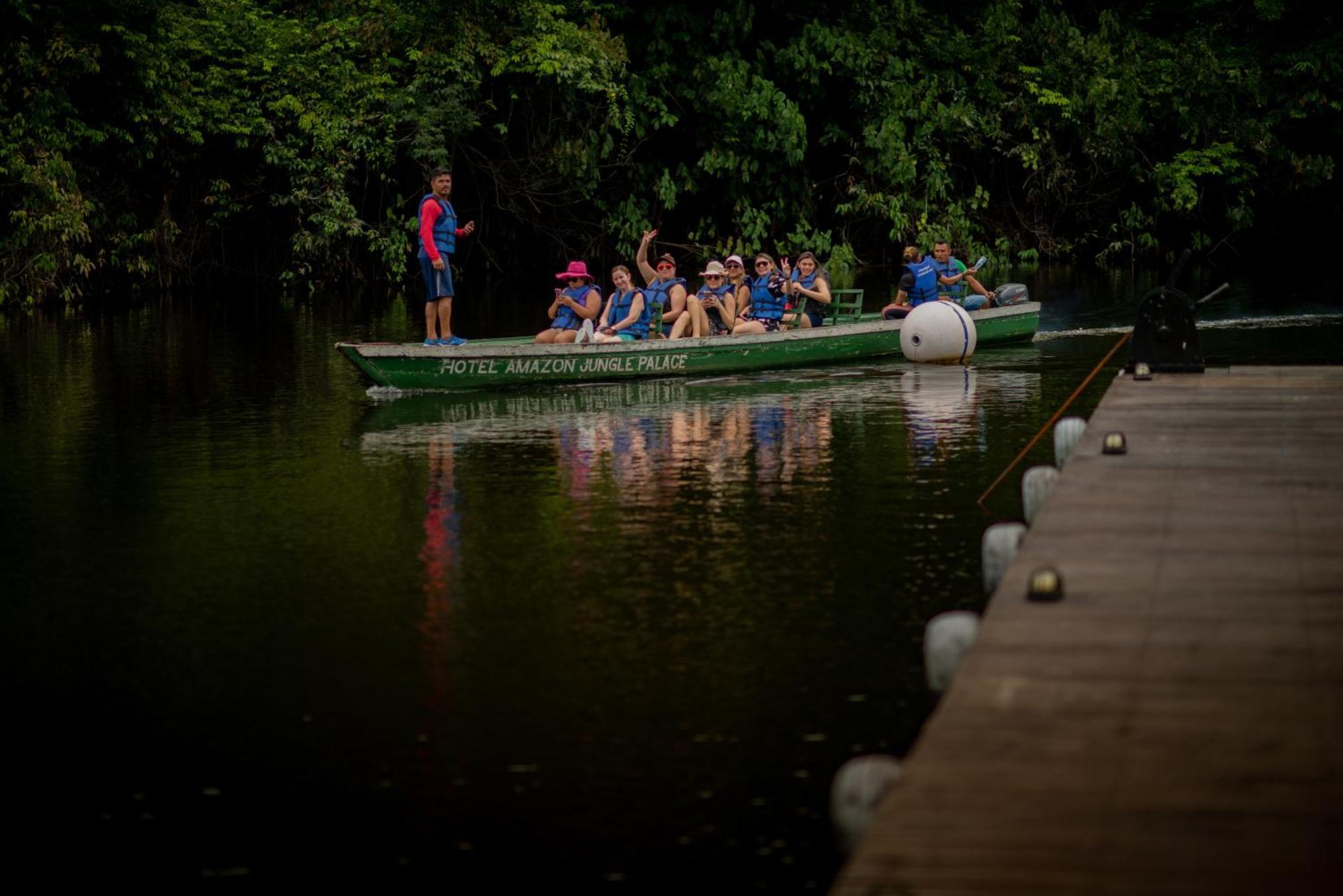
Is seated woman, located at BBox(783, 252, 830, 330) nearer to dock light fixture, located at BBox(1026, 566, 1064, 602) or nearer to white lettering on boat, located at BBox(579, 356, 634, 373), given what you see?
white lettering on boat, located at BBox(579, 356, 634, 373)

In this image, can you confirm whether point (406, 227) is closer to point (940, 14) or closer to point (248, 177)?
point (248, 177)

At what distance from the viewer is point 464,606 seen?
9594 mm

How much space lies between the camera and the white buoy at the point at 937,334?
2155 cm

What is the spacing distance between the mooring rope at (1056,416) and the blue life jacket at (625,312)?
15.3 ft

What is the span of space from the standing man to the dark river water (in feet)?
4.43

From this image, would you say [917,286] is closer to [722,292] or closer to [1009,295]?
[1009,295]

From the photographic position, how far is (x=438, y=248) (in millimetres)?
19156

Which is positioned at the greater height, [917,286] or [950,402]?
[917,286]

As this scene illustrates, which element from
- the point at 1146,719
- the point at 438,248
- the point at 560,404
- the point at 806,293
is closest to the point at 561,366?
the point at 560,404

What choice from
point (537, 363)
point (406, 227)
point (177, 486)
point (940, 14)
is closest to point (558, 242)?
point (406, 227)

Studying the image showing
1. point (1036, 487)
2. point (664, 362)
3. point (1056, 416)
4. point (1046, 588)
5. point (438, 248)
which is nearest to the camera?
point (1046, 588)

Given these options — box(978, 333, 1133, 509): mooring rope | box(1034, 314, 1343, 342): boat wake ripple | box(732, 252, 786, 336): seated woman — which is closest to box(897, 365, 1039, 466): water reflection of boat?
box(978, 333, 1133, 509): mooring rope

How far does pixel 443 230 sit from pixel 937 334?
5773 millimetres

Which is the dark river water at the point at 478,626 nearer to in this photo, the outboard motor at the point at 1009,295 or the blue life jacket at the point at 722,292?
the blue life jacket at the point at 722,292
